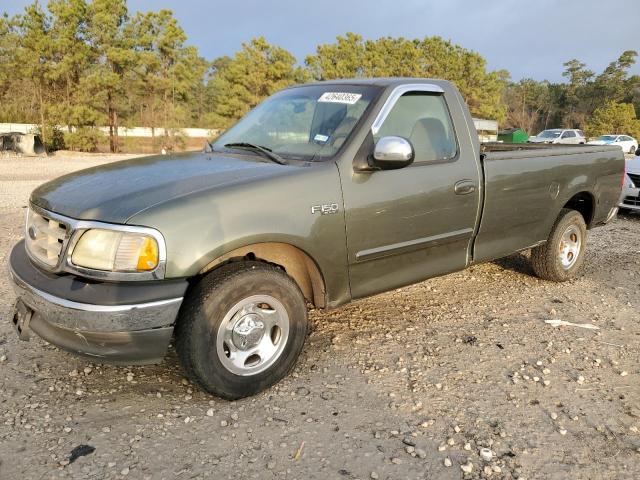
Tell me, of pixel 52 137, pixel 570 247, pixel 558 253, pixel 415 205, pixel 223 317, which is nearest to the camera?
pixel 223 317

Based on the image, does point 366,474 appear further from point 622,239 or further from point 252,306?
point 622,239

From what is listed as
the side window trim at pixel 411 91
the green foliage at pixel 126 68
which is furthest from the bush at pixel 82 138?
the side window trim at pixel 411 91

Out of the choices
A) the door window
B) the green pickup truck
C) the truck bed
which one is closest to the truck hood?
the green pickup truck

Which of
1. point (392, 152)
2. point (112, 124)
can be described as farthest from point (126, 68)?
point (392, 152)

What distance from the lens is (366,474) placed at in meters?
2.42

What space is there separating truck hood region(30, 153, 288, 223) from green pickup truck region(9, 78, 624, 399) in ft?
0.04

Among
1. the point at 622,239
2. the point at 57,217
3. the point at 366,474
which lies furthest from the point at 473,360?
the point at 622,239

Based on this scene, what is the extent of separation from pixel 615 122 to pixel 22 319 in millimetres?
52727

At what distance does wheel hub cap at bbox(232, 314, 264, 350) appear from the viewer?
2.96m

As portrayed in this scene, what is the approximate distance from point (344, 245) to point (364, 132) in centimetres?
77

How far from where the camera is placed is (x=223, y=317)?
2832 mm

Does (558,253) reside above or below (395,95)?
below

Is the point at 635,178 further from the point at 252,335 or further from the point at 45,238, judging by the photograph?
the point at 45,238

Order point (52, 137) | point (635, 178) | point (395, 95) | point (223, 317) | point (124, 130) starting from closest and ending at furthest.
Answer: point (223, 317)
point (395, 95)
point (635, 178)
point (52, 137)
point (124, 130)
